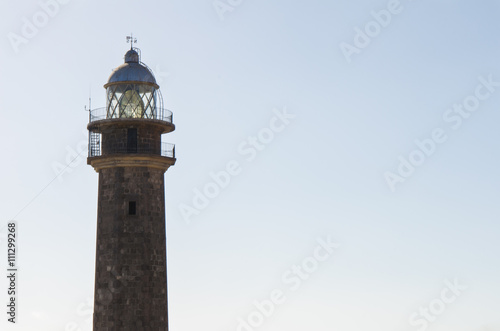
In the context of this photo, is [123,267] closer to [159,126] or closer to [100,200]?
[100,200]

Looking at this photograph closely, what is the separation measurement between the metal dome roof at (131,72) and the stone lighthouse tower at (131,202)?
1.9 inches

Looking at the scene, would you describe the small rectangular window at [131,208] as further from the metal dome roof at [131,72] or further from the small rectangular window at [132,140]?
the metal dome roof at [131,72]

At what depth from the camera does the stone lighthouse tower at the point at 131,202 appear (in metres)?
52.3

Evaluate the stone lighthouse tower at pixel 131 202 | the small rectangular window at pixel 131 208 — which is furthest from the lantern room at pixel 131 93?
the small rectangular window at pixel 131 208

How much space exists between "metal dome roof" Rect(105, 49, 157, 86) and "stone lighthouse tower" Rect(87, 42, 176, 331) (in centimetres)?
5

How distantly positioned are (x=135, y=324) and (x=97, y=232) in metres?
4.81

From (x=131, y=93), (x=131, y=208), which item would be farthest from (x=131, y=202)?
(x=131, y=93)

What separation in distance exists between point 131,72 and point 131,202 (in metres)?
6.35

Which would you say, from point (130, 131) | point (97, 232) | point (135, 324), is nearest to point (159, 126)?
point (130, 131)

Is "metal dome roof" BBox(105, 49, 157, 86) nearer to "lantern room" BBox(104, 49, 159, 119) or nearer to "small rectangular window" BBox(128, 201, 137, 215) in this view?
"lantern room" BBox(104, 49, 159, 119)

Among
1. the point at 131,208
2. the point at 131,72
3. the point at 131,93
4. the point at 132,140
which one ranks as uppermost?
the point at 131,72

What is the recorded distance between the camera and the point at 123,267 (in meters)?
52.4

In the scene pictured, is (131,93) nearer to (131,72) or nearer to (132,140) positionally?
(131,72)

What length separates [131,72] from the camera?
5497 centimetres
